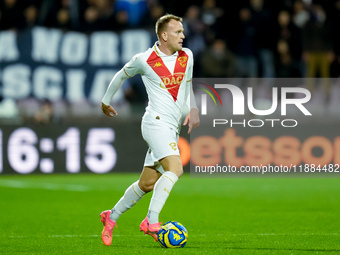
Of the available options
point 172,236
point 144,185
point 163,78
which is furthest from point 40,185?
point 172,236

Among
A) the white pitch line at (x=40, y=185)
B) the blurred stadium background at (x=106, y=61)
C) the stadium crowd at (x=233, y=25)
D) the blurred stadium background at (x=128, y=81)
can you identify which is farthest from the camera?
the stadium crowd at (x=233, y=25)

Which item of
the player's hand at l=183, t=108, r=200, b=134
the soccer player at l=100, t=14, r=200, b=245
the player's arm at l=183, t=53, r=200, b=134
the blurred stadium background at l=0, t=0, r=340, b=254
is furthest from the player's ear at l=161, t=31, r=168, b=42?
the blurred stadium background at l=0, t=0, r=340, b=254

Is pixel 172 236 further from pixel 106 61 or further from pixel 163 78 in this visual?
pixel 106 61

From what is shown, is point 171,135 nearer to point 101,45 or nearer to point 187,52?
point 187,52

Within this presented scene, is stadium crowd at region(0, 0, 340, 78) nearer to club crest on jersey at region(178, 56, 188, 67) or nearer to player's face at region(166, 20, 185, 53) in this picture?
club crest on jersey at region(178, 56, 188, 67)

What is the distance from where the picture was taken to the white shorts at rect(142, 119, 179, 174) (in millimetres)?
7273

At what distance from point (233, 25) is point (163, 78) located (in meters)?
10.1

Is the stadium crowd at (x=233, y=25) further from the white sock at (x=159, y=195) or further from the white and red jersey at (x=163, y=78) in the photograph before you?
the white sock at (x=159, y=195)

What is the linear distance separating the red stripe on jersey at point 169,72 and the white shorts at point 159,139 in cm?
33

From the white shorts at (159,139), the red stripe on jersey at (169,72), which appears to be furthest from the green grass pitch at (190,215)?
the red stripe on jersey at (169,72)

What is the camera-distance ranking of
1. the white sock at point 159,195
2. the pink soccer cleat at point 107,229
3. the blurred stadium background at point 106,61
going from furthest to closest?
1. the blurred stadium background at point 106,61
2. the pink soccer cleat at point 107,229
3. the white sock at point 159,195

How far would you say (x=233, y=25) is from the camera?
17.2 metres

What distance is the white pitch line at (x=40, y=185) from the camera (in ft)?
46.3

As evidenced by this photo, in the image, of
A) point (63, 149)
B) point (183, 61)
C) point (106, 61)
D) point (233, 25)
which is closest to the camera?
point (183, 61)
